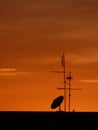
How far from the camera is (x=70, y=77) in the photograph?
93188mm
